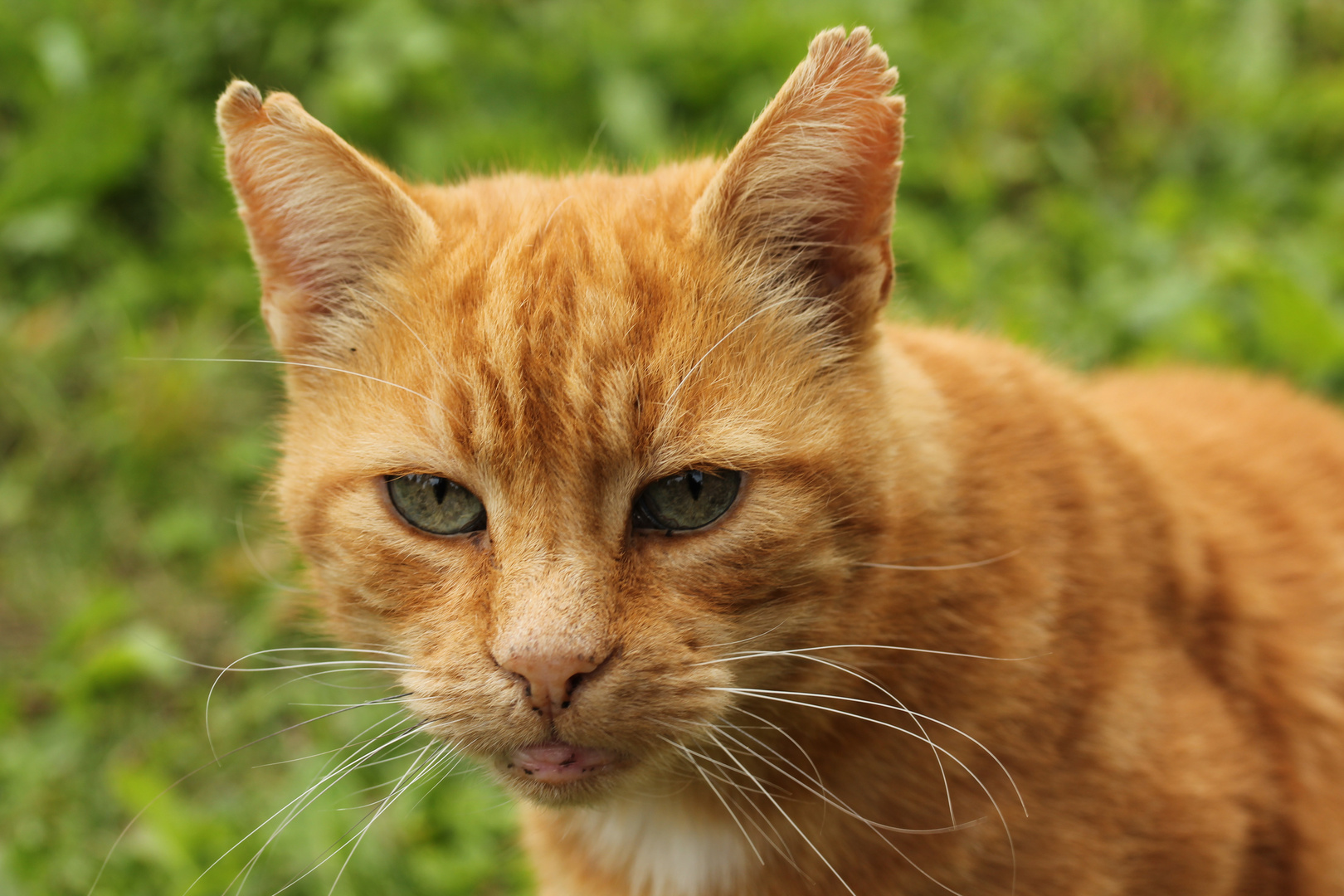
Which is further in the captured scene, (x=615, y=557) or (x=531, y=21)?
(x=531, y=21)

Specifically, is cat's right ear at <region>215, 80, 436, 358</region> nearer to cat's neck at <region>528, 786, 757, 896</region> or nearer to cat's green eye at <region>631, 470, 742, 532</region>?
cat's green eye at <region>631, 470, 742, 532</region>

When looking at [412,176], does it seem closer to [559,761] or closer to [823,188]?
[823,188]

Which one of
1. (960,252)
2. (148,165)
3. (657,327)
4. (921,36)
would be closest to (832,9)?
(921,36)

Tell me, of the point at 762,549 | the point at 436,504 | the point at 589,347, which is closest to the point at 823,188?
the point at 589,347

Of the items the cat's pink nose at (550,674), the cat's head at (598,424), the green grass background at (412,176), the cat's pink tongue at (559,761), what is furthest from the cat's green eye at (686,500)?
the green grass background at (412,176)

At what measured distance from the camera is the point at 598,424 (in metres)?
1.70

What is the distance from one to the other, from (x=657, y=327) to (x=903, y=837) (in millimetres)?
992

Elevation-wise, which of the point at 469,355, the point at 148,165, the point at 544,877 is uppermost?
the point at 148,165

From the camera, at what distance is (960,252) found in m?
4.01

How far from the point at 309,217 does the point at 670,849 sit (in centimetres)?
133

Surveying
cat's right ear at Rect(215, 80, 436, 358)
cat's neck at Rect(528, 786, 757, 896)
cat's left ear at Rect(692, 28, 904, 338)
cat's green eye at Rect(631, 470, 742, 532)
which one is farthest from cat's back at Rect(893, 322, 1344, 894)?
cat's right ear at Rect(215, 80, 436, 358)

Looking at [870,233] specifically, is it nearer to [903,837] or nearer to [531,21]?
[903,837]

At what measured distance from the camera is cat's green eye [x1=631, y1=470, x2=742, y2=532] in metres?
1.76

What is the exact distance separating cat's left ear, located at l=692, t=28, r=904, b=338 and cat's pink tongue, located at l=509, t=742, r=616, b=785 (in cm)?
81
